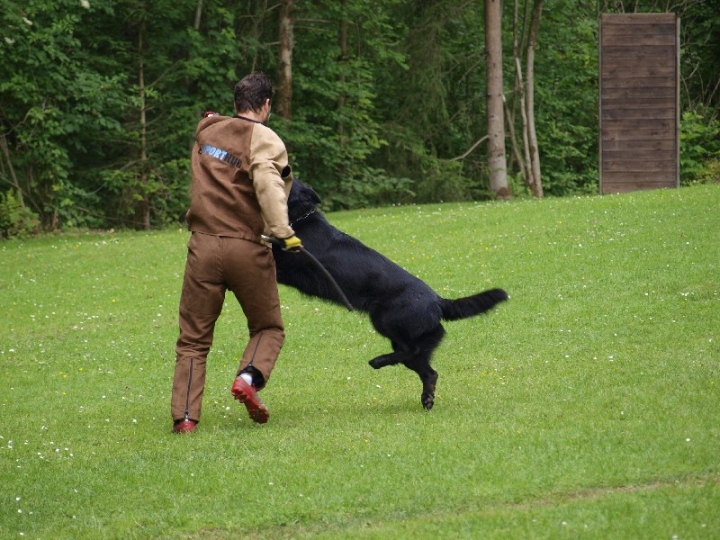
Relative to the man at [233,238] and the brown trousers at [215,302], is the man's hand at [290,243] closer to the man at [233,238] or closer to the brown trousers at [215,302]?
the man at [233,238]

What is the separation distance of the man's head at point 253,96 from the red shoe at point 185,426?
6.68ft

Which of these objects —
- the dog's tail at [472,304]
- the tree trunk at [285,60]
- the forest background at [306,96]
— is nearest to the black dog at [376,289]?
the dog's tail at [472,304]

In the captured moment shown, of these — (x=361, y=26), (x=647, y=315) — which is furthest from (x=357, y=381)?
(x=361, y=26)

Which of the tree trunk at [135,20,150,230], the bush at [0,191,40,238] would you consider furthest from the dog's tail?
the tree trunk at [135,20,150,230]

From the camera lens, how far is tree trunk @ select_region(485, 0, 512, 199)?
24.3m

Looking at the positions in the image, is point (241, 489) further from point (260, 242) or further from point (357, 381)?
point (357, 381)

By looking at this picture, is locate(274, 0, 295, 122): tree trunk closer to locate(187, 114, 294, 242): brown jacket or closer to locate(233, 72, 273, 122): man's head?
locate(233, 72, 273, 122): man's head

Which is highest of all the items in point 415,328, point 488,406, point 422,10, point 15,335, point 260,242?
point 422,10

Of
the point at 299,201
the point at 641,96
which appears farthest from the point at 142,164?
the point at 299,201

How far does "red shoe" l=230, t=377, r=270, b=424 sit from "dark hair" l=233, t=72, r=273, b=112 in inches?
68.9

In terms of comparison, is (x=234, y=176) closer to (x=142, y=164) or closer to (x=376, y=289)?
(x=376, y=289)

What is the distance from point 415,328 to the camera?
6.91 m

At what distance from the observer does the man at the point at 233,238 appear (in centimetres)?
644

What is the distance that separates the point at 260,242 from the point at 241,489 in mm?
1846
